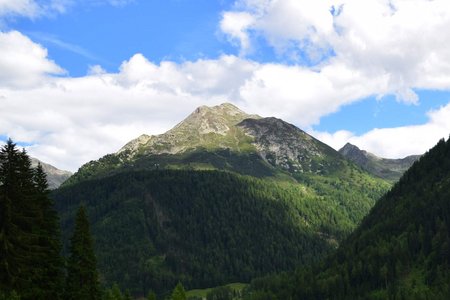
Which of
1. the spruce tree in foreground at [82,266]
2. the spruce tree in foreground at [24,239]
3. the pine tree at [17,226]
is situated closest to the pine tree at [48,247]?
the spruce tree in foreground at [24,239]

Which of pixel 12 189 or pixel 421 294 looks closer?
pixel 12 189

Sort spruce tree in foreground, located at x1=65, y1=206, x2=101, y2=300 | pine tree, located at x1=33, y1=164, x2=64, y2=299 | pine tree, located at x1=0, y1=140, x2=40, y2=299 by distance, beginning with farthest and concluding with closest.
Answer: spruce tree in foreground, located at x1=65, y1=206, x2=101, y2=300 < pine tree, located at x1=33, y1=164, x2=64, y2=299 < pine tree, located at x1=0, y1=140, x2=40, y2=299

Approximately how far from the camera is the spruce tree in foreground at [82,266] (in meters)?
56.1

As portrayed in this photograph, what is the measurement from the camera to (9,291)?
4225cm

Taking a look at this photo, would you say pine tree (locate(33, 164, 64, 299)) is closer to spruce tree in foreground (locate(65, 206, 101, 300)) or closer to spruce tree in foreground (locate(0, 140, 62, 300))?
spruce tree in foreground (locate(0, 140, 62, 300))

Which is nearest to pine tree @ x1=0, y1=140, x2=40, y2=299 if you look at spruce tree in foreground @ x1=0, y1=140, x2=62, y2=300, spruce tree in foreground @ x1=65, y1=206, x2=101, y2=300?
spruce tree in foreground @ x1=0, y1=140, x2=62, y2=300

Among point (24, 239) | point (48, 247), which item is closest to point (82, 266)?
point (48, 247)

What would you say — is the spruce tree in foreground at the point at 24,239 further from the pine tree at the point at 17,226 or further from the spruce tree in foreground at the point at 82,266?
the spruce tree in foreground at the point at 82,266

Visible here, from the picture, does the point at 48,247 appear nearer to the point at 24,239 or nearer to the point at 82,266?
the point at 24,239

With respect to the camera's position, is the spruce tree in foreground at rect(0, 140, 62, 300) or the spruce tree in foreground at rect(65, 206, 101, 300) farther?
the spruce tree in foreground at rect(65, 206, 101, 300)

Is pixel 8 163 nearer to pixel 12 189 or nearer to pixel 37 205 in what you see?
pixel 12 189

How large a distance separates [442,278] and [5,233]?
19023cm

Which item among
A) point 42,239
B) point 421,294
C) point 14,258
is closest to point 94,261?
point 42,239

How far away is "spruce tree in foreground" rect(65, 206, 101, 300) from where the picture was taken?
5607 centimetres
